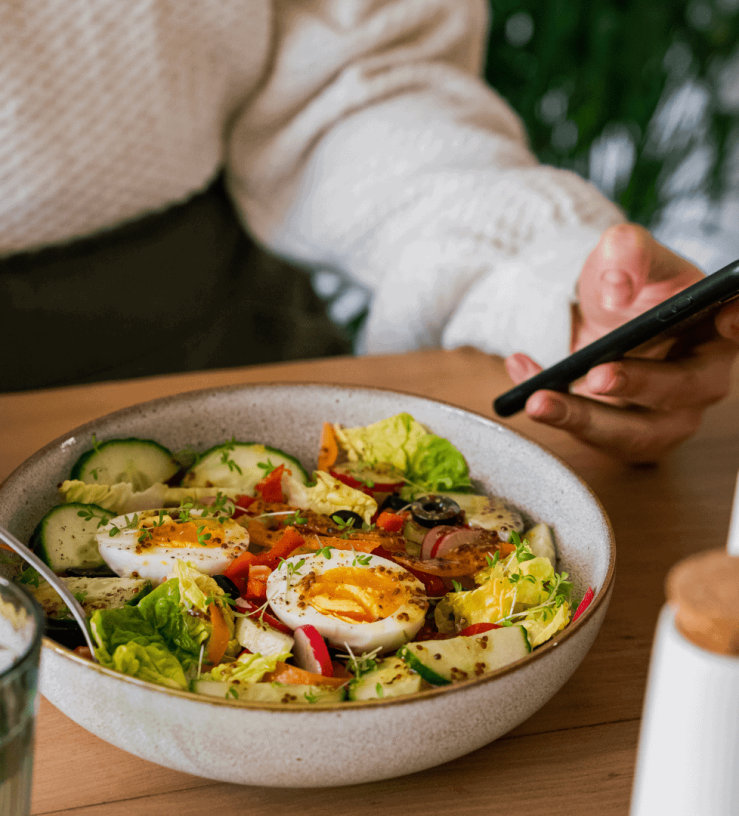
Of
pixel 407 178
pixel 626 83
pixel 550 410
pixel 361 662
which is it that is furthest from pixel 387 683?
pixel 626 83

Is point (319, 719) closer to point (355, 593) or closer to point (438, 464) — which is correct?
point (355, 593)

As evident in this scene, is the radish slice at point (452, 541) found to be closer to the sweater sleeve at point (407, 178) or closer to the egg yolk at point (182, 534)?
the egg yolk at point (182, 534)

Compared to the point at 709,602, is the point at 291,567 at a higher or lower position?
lower

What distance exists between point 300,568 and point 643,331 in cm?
46

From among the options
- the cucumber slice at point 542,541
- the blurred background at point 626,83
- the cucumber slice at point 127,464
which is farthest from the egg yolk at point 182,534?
the blurred background at point 626,83

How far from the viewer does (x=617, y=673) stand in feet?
2.64

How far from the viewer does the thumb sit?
1.06 meters

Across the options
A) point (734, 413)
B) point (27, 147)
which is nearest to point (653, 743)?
point (734, 413)

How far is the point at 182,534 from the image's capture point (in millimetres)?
893

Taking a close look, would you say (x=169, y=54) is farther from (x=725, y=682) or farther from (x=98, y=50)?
(x=725, y=682)

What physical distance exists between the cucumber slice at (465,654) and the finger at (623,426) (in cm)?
39

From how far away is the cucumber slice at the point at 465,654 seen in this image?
66 centimetres

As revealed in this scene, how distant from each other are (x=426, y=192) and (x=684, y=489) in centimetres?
93

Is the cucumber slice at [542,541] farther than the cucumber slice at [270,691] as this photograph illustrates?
Yes
